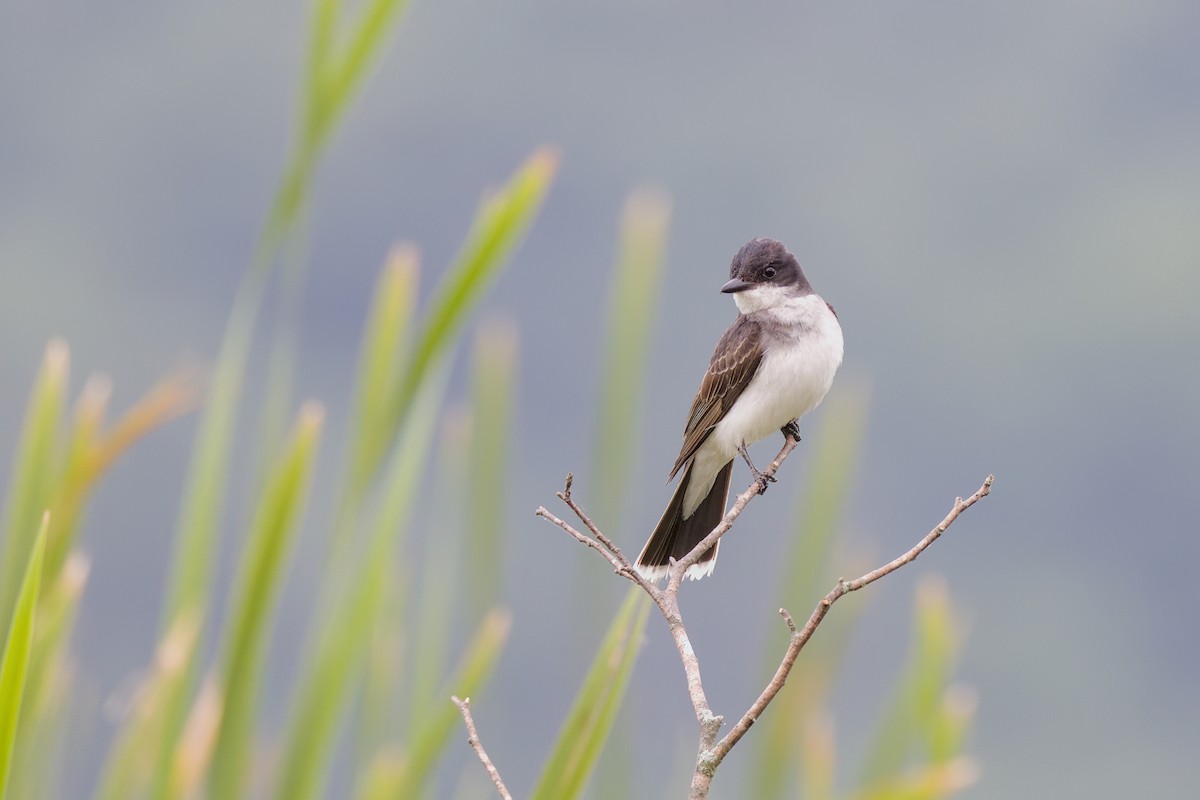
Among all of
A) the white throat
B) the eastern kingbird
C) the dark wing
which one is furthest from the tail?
the white throat

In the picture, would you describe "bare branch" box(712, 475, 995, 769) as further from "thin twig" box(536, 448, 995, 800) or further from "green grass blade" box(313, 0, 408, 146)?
"green grass blade" box(313, 0, 408, 146)

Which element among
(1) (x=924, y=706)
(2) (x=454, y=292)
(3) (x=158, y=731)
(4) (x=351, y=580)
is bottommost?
(1) (x=924, y=706)

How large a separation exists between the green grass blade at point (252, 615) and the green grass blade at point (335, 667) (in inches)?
3.5

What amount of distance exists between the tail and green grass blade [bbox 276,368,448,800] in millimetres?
799

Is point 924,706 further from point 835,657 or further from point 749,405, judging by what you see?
point 749,405

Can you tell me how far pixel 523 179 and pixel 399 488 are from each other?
0.63m

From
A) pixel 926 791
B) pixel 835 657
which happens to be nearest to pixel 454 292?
pixel 926 791

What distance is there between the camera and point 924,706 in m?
2.55

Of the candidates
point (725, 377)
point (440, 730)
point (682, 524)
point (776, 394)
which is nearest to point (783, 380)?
point (776, 394)

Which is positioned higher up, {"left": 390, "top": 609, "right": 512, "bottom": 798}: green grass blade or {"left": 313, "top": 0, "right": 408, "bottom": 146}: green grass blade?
{"left": 313, "top": 0, "right": 408, "bottom": 146}: green grass blade

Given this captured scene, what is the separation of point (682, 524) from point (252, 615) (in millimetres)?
1196

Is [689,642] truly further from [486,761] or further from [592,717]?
[592,717]

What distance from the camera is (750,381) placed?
3.12 m

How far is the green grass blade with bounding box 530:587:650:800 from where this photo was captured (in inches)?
69.8
